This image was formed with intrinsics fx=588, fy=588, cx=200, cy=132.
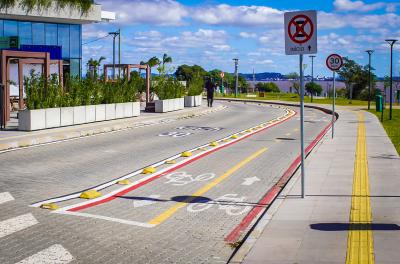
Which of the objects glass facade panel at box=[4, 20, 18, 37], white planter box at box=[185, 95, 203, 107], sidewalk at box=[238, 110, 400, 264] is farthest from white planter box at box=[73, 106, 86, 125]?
glass facade panel at box=[4, 20, 18, 37]

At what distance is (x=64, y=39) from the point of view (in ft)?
156

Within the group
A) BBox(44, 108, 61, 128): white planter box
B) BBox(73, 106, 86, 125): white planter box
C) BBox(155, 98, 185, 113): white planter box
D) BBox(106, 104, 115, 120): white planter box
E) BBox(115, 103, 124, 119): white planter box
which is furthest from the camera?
BBox(155, 98, 185, 113): white planter box

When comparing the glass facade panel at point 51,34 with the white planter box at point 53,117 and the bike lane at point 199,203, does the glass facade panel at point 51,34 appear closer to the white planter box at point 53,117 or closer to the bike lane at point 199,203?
the white planter box at point 53,117

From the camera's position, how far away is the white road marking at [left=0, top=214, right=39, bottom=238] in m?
7.81

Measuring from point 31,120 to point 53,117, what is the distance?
146cm

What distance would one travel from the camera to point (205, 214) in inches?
355

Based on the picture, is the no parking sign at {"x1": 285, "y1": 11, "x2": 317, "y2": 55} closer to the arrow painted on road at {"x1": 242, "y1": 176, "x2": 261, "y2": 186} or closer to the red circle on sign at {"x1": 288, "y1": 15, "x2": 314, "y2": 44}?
the red circle on sign at {"x1": 288, "y1": 15, "x2": 314, "y2": 44}

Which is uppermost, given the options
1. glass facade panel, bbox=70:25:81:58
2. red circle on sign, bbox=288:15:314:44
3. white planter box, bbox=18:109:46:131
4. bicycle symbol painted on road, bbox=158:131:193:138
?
glass facade panel, bbox=70:25:81:58

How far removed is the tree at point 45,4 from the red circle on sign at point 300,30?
33738mm

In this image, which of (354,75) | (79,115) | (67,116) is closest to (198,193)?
(67,116)

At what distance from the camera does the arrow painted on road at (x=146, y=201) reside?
9.66 metres

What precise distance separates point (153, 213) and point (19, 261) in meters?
2.82

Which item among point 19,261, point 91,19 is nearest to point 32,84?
point 19,261

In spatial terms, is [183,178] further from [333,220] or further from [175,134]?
[175,134]
